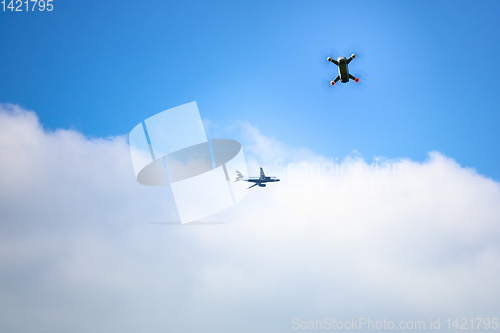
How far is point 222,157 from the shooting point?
6538 centimetres

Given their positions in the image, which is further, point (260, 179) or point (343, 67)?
point (260, 179)

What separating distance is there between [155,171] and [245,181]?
46.0m

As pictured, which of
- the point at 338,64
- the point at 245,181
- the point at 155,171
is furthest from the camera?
the point at 245,181

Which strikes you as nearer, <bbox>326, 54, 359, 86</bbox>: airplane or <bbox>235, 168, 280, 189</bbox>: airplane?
<bbox>326, 54, 359, 86</bbox>: airplane

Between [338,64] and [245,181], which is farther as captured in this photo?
[245,181]

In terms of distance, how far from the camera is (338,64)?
53.2 metres

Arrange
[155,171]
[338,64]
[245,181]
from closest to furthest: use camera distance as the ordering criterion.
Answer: [338,64] < [155,171] < [245,181]

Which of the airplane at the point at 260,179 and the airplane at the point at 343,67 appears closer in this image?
the airplane at the point at 343,67

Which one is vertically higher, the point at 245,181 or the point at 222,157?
the point at 245,181

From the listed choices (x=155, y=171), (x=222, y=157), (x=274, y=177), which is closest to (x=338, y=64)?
(x=222, y=157)

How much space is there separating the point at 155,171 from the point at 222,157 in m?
13.2

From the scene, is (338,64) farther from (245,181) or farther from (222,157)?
(245,181)

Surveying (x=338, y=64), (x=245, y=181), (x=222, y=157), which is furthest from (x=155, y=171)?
(x=245, y=181)

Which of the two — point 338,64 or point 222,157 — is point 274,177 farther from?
point 338,64
